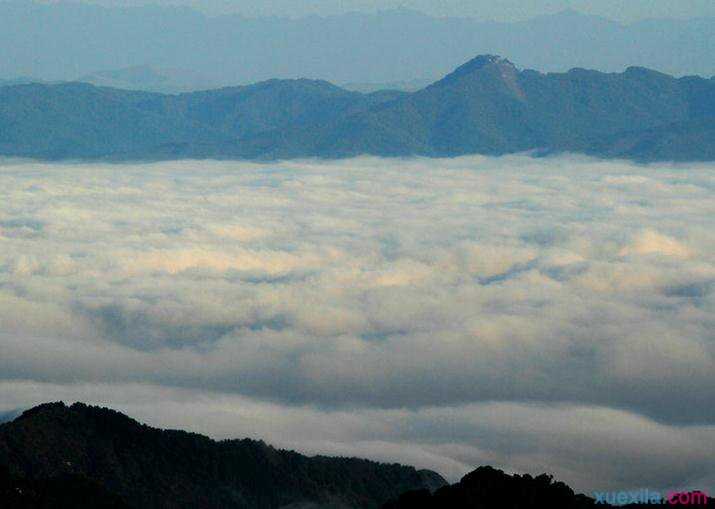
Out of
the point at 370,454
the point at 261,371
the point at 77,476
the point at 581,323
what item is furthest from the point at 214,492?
the point at 581,323

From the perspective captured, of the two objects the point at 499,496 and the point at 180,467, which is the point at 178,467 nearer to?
the point at 180,467

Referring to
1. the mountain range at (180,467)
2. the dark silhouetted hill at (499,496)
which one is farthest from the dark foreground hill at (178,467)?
the dark silhouetted hill at (499,496)

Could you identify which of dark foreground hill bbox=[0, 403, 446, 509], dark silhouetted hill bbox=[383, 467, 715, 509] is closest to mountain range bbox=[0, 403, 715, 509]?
dark foreground hill bbox=[0, 403, 446, 509]

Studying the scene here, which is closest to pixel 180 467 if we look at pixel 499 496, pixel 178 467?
pixel 178 467

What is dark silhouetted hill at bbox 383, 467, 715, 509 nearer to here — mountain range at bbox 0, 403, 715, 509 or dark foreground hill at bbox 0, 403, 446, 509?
mountain range at bbox 0, 403, 715, 509

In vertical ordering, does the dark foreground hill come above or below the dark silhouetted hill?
above
